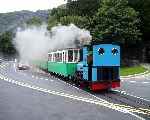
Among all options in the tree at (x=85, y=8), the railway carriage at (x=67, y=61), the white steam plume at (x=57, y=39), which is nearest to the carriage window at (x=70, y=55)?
the railway carriage at (x=67, y=61)

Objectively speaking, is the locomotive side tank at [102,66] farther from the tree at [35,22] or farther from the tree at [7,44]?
the tree at [7,44]

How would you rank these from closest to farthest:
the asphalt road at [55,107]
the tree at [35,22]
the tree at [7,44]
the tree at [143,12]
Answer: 1. the asphalt road at [55,107]
2. the tree at [143,12]
3. the tree at [35,22]
4. the tree at [7,44]

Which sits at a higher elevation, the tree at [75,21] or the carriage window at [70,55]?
the tree at [75,21]

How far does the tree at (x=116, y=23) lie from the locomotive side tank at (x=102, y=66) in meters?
31.6

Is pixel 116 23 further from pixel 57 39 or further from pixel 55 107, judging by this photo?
pixel 55 107

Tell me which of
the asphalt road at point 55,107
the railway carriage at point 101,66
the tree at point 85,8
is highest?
the tree at point 85,8

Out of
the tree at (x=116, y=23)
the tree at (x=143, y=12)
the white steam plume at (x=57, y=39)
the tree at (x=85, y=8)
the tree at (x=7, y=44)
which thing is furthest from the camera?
the tree at (x=7, y=44)

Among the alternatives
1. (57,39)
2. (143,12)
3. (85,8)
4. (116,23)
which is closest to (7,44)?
(85,8)

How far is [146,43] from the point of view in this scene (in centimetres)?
7238

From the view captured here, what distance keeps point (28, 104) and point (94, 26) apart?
41.5 metres

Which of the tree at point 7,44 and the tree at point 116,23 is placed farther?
the tree at point 7,44

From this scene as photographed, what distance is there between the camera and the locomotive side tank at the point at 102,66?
1121 inches

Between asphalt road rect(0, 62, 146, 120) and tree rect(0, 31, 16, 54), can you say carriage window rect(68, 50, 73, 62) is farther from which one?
tree rect(0, 31, 16, 54)

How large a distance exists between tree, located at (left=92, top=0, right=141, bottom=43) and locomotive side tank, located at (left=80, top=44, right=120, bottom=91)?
3158 centimetres
